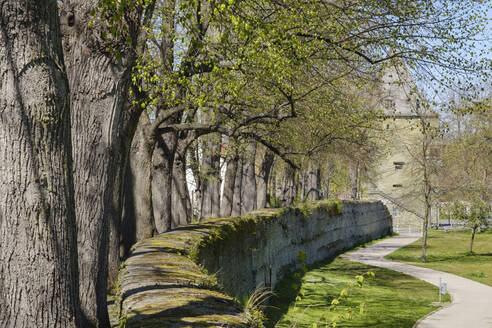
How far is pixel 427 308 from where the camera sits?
16562 mm

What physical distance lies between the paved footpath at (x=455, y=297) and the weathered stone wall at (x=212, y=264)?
10.3 ft

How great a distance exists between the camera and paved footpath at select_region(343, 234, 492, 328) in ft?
46.2

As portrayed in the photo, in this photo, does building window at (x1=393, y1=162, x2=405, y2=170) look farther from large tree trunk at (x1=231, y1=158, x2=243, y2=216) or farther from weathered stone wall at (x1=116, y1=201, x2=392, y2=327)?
large tree trunk at (x1=231, y1=158, x2=243, y2=216)

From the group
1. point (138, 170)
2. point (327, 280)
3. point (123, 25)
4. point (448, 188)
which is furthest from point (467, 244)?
point (123, 25)

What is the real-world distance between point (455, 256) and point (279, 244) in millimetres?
17688

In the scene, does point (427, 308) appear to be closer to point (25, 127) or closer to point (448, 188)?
point (25, 127)

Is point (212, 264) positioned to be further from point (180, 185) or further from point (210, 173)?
point (210, 173)

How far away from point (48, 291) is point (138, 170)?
817 cm

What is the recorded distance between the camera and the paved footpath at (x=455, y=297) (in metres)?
14.1

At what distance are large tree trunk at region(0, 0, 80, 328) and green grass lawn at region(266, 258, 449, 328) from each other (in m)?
8.17

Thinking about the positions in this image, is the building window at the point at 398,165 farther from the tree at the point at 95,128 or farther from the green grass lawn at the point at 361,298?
the tree at the point at 95,128

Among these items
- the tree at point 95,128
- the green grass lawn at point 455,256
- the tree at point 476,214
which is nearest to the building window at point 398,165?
the green grass lawn at point 455,256

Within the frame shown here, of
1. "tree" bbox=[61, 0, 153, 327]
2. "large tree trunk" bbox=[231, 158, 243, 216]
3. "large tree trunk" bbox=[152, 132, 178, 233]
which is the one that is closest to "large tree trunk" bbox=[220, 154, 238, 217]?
"large tree trunk" bbox=[231, 158, 243, 216]

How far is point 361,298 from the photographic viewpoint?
1817cm
